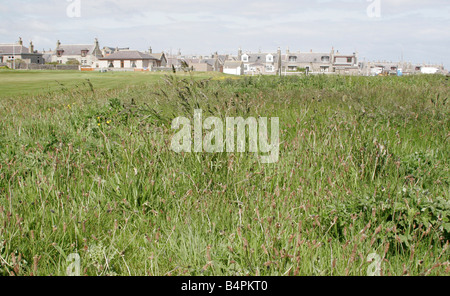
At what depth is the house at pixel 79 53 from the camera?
10038 cm

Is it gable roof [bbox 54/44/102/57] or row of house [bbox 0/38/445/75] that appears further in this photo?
gable roof [bbox 54/44/102/57]

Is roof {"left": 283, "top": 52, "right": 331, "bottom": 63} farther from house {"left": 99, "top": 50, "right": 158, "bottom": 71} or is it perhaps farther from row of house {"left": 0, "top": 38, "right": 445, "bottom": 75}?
house {"left": 99, "top": 50, "right": 158, "bottom": 71}

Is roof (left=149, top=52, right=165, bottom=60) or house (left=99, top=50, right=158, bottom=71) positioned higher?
roof (left=149, top=52, right=165, bottom=60)

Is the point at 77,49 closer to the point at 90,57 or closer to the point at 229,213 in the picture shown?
the point at 90,57

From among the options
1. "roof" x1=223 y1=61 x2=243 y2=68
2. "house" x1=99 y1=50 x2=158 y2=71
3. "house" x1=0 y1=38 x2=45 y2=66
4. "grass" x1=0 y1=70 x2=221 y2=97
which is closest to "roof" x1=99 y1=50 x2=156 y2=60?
"house" x1=99 y1=50 x2=158 y2=71

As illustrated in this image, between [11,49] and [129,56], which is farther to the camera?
[11,49]

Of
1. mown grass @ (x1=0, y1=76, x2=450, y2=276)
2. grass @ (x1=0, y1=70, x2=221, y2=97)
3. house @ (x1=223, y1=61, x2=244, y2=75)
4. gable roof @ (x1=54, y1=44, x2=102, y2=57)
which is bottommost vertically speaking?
mown grass @ (x1=0, y1=76, x2=450, y2=276)

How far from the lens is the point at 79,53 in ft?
343

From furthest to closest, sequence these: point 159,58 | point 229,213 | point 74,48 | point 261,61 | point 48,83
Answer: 1. point 74,48
2. point 261,61
3. point 159,58
4. point 48,83
5. point 229,213

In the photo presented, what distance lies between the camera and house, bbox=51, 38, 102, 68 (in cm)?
10038

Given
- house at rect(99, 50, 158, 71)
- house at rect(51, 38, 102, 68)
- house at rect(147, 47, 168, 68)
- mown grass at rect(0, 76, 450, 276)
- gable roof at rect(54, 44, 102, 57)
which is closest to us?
mown grass at rect(0, 76, 450, 276)

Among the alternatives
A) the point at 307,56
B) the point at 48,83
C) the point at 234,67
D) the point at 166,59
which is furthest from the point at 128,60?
the point at 48,83

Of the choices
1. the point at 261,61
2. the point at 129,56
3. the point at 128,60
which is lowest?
the point at 128,60
